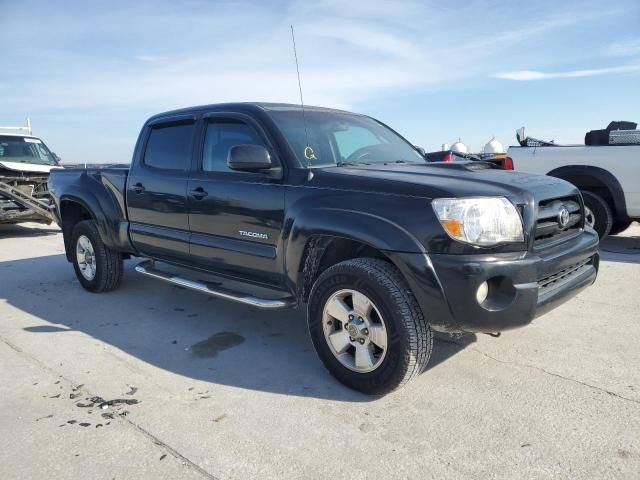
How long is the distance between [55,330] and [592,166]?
21.4ft

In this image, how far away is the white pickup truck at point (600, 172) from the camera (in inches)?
257

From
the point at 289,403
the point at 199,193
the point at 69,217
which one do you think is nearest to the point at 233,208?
the point at 199,193

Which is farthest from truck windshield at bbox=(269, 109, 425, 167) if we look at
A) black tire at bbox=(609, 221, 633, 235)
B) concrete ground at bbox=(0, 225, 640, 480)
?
black tire at bbox=(609, 221, 633, 235)

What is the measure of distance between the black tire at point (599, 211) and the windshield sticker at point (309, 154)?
15.3 ft

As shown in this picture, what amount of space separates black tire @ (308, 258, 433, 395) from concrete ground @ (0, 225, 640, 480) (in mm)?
121

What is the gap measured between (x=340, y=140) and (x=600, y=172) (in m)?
4.46

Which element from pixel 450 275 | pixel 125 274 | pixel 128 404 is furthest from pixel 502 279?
pixel 125 274

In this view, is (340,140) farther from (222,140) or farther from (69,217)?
(69,217)

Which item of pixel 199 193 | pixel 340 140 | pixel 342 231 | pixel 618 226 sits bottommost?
pixel 618 226

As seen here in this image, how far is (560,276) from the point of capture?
2.99 metres

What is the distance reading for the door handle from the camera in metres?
3.88

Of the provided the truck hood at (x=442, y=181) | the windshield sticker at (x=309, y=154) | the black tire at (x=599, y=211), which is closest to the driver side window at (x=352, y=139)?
the windshield sticker at (x=309, y=154)

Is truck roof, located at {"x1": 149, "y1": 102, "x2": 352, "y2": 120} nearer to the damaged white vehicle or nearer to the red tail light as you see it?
the red tail light

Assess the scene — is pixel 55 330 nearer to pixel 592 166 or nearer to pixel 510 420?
pixel 510 420
